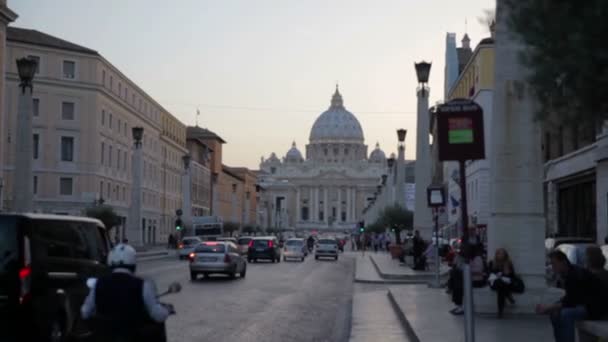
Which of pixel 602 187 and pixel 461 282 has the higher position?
pixel 602 187

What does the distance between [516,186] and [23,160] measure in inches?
961

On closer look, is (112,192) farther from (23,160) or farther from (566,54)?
(566,54)

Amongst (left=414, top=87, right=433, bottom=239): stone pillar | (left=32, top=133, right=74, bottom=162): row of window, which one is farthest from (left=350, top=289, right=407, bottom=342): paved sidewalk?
(left=32, top=133, right=74, bottom=162): row of window

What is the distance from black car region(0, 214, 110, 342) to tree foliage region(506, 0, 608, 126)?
6.45 metres

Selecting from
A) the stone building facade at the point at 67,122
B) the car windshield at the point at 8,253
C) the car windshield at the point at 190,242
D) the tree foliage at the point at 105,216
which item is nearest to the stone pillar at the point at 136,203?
the car windshield at the point at 190,242

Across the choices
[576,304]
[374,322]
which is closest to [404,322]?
[374,322]

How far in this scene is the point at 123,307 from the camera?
7852 millimetres

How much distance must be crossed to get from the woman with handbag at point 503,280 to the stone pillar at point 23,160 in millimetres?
24214

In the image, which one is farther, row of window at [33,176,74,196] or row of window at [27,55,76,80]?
row of window at [33,176,74,196]

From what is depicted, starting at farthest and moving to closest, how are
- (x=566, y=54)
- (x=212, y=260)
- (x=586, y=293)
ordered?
(x=212, y=260) → (x=586, y=293) → (x=566, y=54)

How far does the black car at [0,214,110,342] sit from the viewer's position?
11422mm

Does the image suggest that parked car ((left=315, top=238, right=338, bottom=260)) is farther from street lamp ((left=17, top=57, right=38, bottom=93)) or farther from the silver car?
street lamp ((left=17, top=57, right=38, bottom=93))

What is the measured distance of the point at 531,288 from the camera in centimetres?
1820

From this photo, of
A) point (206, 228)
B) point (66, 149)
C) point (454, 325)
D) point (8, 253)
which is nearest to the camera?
point (8, 253)
